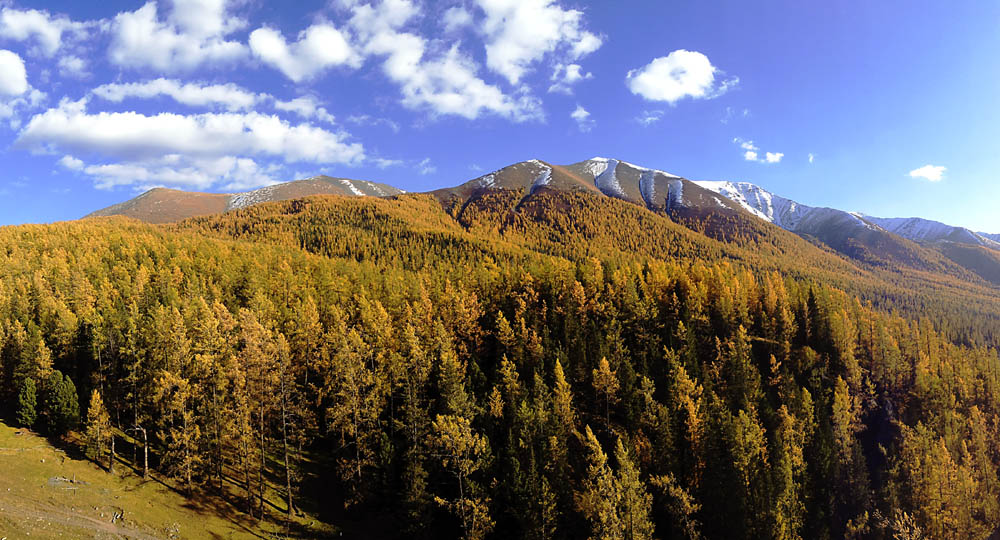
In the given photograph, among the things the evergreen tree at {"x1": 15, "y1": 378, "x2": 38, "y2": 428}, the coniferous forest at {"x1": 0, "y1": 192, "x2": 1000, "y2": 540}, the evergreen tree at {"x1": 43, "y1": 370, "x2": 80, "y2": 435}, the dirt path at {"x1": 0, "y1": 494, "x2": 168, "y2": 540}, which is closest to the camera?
the dirt path at {"x1": 0, "y1": 494, "x2": 168, "y2": 540}

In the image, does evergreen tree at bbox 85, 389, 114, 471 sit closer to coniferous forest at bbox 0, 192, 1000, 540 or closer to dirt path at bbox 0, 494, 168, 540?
coniferous forest at bbox 0, 192, 1000, 540

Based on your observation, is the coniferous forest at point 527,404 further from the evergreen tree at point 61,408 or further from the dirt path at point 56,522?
the dirt path at point 56,522

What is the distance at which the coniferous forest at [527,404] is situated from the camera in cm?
4603

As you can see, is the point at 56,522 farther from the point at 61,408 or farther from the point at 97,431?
the point at 61,408

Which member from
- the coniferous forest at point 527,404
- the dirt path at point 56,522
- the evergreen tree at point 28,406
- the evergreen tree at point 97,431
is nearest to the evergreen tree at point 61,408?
the coniferous forest at point 527,404

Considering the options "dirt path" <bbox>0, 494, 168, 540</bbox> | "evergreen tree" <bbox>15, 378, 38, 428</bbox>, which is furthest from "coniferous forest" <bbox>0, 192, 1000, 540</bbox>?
"dirt path" <bbox>0, 494, 168, 540</bbox>

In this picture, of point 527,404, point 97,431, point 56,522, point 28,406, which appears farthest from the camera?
point 527,404

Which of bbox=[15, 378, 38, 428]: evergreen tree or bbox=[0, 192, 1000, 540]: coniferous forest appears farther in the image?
bbox=[15, 378, 38, 428]: evergreen tree

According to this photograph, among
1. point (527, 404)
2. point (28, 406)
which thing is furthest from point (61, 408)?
point (527, 404)

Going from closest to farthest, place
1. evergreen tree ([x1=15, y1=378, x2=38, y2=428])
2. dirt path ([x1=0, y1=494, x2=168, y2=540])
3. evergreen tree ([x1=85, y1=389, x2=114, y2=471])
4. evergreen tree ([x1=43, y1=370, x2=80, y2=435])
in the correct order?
dirt path ([x1=0, y1=494, x2=168, y2=540]) → evergreen tree ([x1=85, y1=389, x2=114, y2=471]) → evergreen tree ([x1=15, y1=378, x2=38, y2=428]) → evergreen tree ([x1=43, y1=370, x2=80, y2=435])

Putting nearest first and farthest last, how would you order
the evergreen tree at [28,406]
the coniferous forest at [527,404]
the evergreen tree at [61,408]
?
the coniferous forest at [527,404], the evergreen tree at [28,406], the evergreen tree at [61,408]

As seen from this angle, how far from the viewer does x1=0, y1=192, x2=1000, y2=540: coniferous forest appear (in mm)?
46031

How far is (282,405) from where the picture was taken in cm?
4694

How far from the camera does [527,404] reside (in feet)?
171
